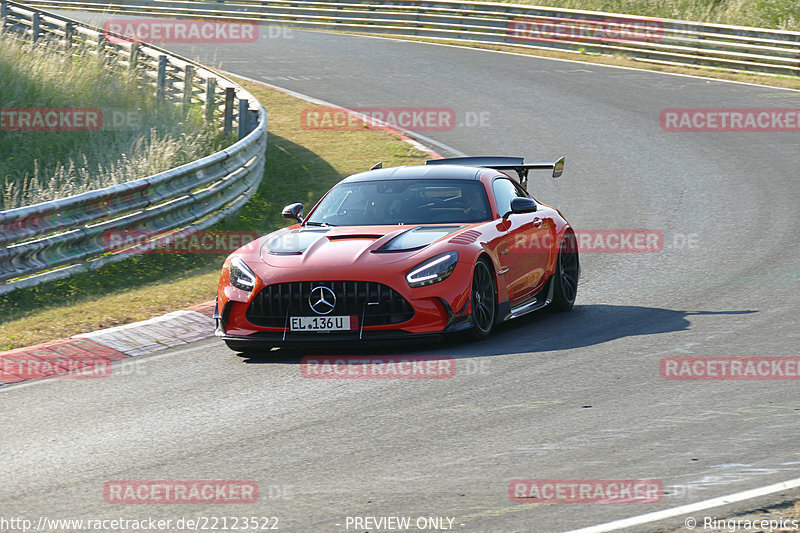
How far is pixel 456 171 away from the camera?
34.6 ft

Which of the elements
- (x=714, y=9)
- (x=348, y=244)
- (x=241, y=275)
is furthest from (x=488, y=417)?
(x=714, y=9)

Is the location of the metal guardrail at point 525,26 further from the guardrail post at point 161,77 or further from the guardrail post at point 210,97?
the guardrail post at point 210,97

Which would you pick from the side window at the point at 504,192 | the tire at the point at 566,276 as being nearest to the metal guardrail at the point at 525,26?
the tire at the point at 566,276

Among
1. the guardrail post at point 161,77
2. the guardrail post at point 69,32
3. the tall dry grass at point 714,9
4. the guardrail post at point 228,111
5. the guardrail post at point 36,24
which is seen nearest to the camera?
the guardrail post at point 228,111

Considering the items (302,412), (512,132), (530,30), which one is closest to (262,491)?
(302,412)

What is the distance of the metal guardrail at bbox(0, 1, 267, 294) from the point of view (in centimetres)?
1147

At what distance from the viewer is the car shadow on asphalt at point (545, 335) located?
8.92m

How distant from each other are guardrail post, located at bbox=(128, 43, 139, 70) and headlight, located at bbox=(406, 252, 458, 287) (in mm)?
15767

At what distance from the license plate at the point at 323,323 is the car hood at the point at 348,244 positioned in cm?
43

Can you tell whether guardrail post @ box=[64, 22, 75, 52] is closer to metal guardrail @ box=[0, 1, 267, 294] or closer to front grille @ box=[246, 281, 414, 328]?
metal guardrail @ box=[0, 1, 267, 294]

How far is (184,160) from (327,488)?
12.4 metres

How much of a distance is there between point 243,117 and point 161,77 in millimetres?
3337

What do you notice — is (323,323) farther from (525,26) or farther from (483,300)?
(525,26)

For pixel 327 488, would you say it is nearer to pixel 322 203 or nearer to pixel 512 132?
pixel 322 203
